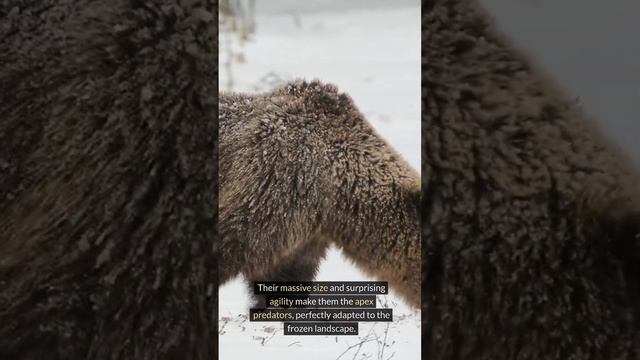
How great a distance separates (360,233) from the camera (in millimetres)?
1267

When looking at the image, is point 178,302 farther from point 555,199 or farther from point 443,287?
point 555,199

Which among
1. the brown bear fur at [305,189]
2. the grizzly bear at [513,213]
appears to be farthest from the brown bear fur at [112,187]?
the grizzly bear at [513,213]

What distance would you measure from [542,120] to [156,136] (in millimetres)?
636

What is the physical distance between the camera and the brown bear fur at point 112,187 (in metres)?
1.23

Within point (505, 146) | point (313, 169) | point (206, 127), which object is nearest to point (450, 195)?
point (505, 146)

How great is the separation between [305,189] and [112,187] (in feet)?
1.06

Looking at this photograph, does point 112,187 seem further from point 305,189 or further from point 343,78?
point 343,78

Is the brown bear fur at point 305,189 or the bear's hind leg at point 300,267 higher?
the brown bear fur at point 305,189

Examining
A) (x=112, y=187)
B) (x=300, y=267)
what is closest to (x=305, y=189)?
(x=300, y=267)

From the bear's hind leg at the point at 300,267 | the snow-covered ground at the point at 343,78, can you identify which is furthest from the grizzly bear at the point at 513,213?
the bear's hind leg at the point at 300,267

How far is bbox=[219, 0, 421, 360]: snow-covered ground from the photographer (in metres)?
1.24

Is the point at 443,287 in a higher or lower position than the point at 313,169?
lower

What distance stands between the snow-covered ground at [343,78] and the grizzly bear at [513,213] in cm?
3

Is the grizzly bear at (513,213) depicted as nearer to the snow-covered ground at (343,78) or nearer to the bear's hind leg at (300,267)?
the snow-covered ground at (343,78)
